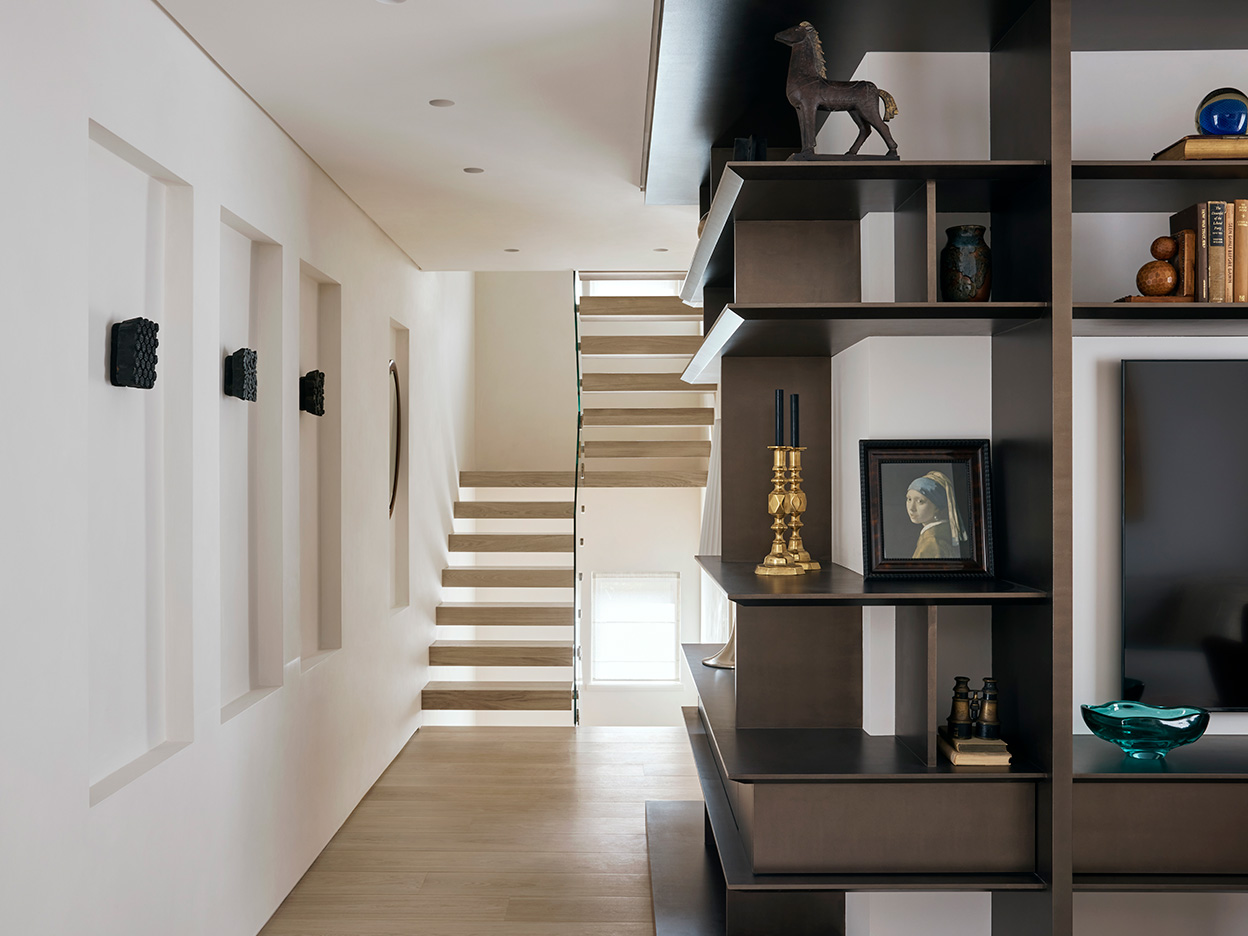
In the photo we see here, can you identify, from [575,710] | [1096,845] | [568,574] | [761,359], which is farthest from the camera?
[568,574]

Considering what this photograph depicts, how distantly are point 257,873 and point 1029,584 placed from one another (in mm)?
2425

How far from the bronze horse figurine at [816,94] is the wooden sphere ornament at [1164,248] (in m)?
0.62

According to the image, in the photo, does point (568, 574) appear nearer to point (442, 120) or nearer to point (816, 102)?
point (442, 120)

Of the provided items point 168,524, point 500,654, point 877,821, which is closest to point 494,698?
point 500,654

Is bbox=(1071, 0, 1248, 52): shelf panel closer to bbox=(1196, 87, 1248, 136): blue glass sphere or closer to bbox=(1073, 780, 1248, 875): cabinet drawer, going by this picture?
bbox=(1196, 87, 1248, 136): blue glass sphere

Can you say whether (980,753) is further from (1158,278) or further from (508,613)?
(508,613)

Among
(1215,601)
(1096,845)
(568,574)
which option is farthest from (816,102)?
→ (568,574)

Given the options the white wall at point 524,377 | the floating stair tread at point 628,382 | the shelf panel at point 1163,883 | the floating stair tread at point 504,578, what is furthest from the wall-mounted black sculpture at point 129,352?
the white wall at point 524,377

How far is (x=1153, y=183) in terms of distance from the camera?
2.01 meters

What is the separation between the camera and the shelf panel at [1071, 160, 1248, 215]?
6.26 ft

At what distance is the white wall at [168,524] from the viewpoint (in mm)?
1754

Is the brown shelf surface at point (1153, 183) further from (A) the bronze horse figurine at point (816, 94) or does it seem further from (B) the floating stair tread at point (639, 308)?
(B) the floating stair tread at point (639, 308)

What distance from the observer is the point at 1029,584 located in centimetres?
198

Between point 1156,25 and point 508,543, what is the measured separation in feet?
16.1
